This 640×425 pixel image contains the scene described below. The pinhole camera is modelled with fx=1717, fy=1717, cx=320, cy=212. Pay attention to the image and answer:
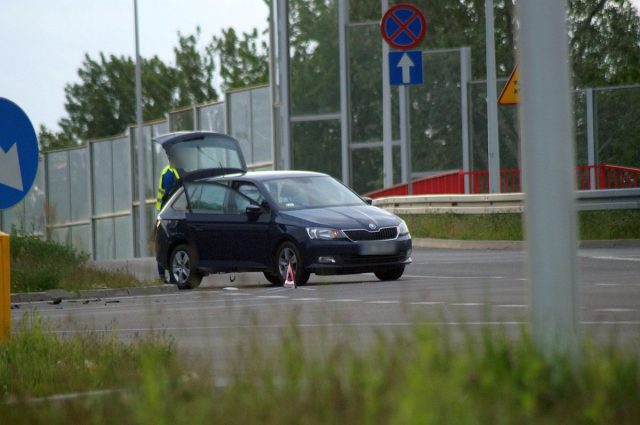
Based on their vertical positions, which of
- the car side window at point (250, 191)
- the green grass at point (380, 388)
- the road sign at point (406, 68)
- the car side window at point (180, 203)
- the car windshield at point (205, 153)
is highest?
the road sign at point (406, 68)

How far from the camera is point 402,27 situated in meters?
30.4

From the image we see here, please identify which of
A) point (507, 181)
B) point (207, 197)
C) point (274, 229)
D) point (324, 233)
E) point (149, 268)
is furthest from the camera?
point (507, 181)

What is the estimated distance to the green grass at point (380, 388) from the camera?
5.77 m

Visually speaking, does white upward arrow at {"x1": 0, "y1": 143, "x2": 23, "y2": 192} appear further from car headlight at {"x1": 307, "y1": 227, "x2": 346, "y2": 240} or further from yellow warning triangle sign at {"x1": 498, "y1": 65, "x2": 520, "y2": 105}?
yellow warning triangle sign at {"x1": 498, "y1": 65, "x2": 520, "y2": 105}

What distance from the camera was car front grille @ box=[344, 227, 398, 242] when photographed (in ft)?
70.6

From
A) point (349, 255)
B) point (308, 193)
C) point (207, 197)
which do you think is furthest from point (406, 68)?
point (349, 255)

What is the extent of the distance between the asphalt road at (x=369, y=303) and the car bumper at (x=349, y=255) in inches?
11.3

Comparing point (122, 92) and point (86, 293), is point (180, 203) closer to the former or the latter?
point (86, 293)

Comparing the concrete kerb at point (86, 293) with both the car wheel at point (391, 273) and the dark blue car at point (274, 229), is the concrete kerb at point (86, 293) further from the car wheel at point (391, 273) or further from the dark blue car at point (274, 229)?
the car wheel at point (391, 273)

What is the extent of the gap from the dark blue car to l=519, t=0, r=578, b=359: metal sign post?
13.2 metres

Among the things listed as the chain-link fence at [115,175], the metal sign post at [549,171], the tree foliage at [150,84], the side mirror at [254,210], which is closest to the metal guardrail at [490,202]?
the side mirror at [254,210]

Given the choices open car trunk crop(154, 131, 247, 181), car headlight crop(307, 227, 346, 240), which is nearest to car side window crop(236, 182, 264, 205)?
car headlight crop(307, 227, 346, 240)

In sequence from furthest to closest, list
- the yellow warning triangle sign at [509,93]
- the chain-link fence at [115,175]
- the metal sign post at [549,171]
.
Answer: the chain-link fence at [115,175] < the yellow warning triangle sign at [509,93] < the metal sign post at [549,171]

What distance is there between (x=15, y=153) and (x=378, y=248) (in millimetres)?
8481
